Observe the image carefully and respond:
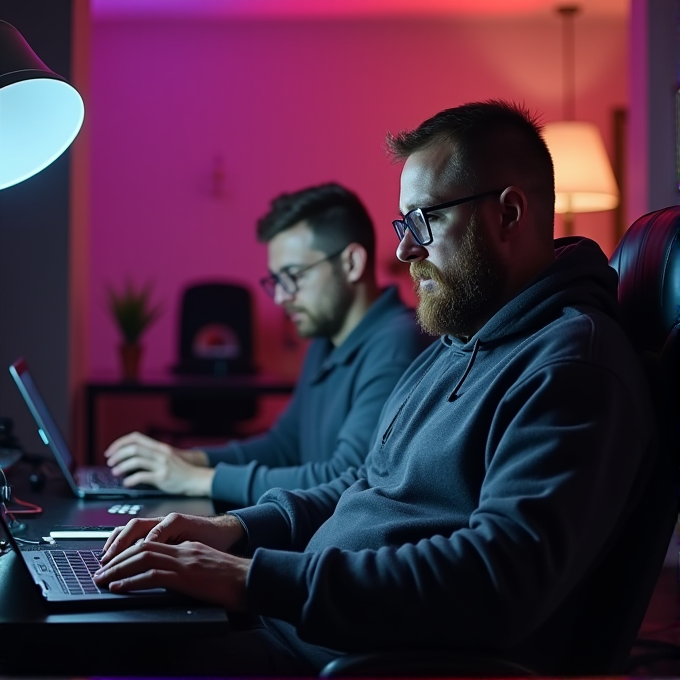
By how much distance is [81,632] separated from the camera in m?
1.11

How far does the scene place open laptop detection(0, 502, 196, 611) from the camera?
1.17 meters

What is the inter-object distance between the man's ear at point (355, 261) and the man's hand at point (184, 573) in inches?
54.2

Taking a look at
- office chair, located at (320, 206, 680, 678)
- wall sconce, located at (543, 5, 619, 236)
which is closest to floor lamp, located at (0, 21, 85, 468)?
office chair, located at (320, 206, 680, 678)

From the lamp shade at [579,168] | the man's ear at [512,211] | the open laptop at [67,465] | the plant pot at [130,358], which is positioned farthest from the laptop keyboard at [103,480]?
the lamp shade at [579,168]

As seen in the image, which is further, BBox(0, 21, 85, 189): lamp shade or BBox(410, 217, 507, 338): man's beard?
BBox(0, 21, 85, 189): lamp shade

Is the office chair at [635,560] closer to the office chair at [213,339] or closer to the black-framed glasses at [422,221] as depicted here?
the black-framed glasses at [422,221]

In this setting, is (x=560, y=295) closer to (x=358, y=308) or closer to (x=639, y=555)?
(x=639, y=555)

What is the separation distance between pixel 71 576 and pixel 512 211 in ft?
2.71

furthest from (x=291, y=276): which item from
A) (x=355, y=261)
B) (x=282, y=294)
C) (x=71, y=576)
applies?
(x=71, y=576)

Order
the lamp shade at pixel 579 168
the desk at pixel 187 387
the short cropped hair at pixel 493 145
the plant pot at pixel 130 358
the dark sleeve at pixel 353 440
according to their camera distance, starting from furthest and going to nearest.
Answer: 1. the plant pot at pixel 130 358
2. the desk at pixel 187 387
3. the lamp shade at pixel 579 168
4. the dark sleeve at pixel 353 440
5. the short cropped hair at pixel 493 145

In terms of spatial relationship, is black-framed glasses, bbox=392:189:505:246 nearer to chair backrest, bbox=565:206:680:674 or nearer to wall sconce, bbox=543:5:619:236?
chair backrest, bbox=565:206:680:674

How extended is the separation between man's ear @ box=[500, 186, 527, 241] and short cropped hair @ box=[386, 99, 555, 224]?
1.1 inches

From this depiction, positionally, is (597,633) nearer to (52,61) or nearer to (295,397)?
(295,397)

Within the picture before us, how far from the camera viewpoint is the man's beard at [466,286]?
1.45 meters
